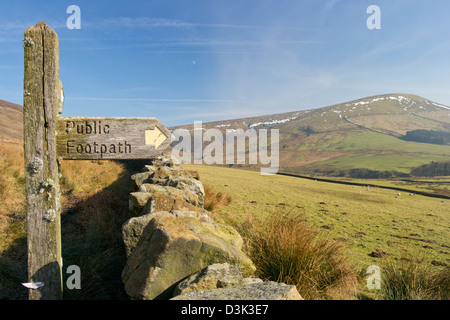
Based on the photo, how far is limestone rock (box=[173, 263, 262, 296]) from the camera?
2.15 m

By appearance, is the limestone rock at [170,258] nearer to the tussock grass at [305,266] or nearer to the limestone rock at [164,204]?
the tussock grass at [305,266]

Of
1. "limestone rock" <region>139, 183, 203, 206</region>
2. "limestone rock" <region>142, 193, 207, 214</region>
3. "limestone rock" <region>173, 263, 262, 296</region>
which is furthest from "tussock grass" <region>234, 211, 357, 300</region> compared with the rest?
"limestone rock" <region>139, 183, 203, 206</region>

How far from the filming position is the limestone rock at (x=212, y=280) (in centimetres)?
215

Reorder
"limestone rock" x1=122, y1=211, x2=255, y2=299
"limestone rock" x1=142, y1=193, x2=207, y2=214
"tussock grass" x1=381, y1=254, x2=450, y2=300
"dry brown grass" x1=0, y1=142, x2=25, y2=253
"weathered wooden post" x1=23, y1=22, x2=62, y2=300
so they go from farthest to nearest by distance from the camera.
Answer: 1. "dry brown grass" x1=0, y1=142, x2=25, y2=253
2. "limestone rock" x1=142, y1=193, x2=207, y2=214
3. "tussock grass" x1=381, y1=254, x2=450, y2=300
4. "weathered wooden post" x1=23, y1=22, x2=62, y2=300
5. "limestone rock" x1=122, y1=211, x2=255, y2=299


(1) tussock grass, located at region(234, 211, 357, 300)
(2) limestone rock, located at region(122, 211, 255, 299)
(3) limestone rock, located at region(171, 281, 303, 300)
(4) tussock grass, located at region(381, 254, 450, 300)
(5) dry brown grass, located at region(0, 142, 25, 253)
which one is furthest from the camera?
(5) dry brown grass, located at region(0, 142, 25, 253)

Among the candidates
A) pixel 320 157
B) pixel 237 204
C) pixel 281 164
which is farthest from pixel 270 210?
pixel 320 157

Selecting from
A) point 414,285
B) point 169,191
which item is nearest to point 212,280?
point 169,191

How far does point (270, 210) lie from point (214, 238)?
529cm

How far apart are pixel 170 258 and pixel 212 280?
0.45m

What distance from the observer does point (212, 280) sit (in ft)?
7.16

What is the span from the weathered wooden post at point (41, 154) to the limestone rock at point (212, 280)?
1482mm

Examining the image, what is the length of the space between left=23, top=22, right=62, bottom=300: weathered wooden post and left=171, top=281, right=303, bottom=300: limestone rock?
1567 millimetres

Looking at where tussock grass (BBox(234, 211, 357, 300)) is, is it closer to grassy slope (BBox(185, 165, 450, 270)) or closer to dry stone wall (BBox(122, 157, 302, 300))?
dry stone wall (BBox(122, 157, 302, 300))

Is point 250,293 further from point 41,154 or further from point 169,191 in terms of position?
point 169,191
